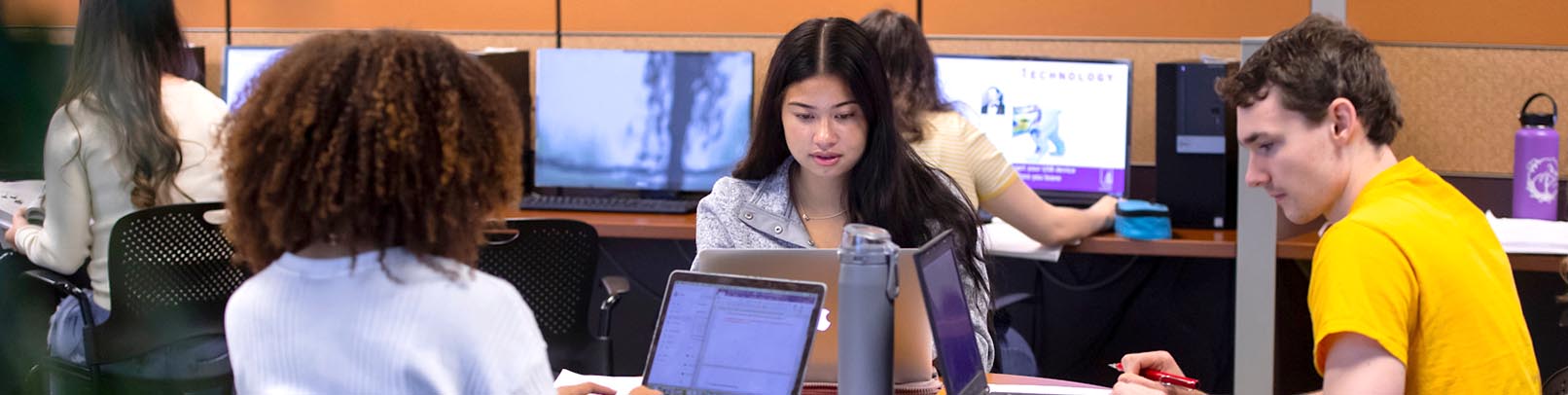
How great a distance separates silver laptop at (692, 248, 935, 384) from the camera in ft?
5.32

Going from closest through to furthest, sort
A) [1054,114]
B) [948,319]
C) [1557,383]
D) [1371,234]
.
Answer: [1371,234] → [948,319] → [1557,383] → [1054,114]

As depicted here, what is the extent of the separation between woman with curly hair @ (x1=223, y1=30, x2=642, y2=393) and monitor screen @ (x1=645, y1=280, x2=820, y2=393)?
1.45 feet

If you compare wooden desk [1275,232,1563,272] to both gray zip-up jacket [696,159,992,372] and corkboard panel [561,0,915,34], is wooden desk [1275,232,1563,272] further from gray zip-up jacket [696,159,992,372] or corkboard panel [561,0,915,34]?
corkboard panel [561,0,915,34]

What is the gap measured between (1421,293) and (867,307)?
545 millimetres

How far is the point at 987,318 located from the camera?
2115 millimetres

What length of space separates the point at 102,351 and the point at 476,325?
123 centimetres

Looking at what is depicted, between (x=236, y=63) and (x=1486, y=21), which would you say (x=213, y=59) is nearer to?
(x=236, y=63)

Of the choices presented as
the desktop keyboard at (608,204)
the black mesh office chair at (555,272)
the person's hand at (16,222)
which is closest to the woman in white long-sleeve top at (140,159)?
the person's hand at (16,222)

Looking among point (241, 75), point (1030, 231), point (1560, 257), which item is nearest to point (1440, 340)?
point (1560, 257)

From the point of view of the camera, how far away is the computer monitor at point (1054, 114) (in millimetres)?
3244

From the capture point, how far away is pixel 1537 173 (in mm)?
2746

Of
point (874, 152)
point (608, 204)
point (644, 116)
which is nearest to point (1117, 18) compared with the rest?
point (644, 116)

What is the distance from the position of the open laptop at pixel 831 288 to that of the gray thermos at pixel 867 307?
0.18 metres

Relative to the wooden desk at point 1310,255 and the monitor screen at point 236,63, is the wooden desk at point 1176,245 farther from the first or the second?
the monitor screen at point 236,63
